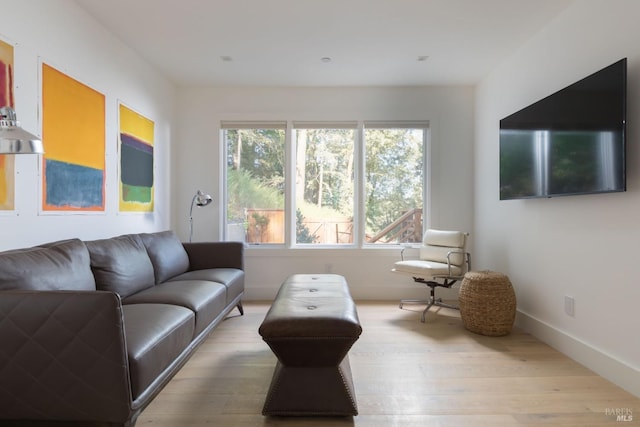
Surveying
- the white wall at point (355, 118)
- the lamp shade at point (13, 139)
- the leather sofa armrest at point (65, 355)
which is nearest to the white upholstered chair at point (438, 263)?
the white wall at point (355, 118)

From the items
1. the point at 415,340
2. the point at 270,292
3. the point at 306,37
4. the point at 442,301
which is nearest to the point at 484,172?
the point at 442,301

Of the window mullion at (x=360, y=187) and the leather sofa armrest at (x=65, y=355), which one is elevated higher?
the window mullion at (x=360, y=187)

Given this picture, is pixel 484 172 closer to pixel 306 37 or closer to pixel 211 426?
pixel 306 37

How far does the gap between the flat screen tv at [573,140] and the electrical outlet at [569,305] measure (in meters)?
0.78

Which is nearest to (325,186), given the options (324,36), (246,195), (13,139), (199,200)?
(246,195)

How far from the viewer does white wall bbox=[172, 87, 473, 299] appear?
4.16 metres

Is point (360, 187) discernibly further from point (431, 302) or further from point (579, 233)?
point (579, 233)

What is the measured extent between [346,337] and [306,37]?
2.51 meters

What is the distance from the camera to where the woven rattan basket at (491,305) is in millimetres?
2875

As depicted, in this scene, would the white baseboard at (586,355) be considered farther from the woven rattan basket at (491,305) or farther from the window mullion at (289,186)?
the window mullion at (289,186)

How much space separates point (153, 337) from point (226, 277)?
134cm

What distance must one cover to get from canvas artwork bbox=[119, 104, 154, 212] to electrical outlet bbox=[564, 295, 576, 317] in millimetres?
3725

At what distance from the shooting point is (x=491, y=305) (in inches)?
113

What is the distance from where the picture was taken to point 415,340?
282cm
